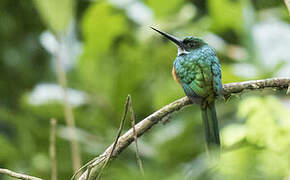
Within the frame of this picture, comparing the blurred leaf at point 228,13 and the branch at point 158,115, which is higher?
the blurred leaf at point 228,13

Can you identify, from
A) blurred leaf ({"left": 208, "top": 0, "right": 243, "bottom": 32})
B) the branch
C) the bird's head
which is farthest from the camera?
blurred leaf ({"left": 208, "top": 0, "right": 243, "bottom": 32})

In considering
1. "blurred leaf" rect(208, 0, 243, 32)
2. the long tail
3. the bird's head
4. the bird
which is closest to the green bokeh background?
"blurred leaf" rect(208, 0, 243, 32)

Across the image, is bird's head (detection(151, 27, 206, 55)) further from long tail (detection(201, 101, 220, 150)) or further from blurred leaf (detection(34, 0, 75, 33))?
long tail (detection(201, 101, 220, 150))

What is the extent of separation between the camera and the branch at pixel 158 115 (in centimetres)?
102

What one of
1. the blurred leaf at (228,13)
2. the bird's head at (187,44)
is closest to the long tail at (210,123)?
the bird's head at (187,44)

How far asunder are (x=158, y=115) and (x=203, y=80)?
1.87ft

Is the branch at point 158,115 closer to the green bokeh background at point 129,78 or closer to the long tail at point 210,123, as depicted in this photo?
the long tail at point 210,123

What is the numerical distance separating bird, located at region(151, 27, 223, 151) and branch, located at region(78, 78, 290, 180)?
7 centimetres

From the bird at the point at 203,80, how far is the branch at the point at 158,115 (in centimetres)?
7

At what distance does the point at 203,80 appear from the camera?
5.64ft

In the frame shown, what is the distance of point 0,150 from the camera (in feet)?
9.42

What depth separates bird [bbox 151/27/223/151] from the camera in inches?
58.9

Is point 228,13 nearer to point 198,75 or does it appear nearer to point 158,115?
point 198,75

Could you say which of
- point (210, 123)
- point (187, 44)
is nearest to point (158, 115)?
point (210, 123)
